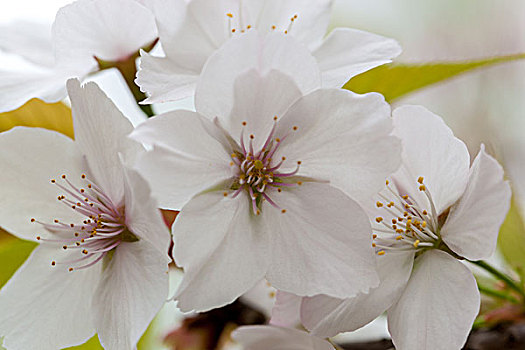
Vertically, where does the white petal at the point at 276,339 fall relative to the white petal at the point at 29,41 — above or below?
below

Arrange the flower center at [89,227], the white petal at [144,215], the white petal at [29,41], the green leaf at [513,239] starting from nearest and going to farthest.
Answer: the white petal at [144,215] → the flower center at [89,227] → the white petal at [29,41] → the green leaf at [513,239]

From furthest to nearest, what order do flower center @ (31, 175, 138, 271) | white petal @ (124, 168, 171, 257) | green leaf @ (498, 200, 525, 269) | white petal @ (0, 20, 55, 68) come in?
green leaf @ (498, 200, 525, 269)
white petal @ (0, 20, 55, 68)
flower center @ (31, 175, 138, 271)
white petal @ (124, 168, 171, 257)

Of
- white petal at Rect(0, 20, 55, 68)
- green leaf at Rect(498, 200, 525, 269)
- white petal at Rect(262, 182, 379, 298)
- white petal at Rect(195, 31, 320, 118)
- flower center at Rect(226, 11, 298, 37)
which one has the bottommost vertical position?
green leaf at Rect(498, 200, 525, 269)

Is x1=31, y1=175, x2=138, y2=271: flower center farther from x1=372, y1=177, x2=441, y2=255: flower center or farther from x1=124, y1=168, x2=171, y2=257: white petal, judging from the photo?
x1=372, y1=177, x2=441, y2=255: flower center

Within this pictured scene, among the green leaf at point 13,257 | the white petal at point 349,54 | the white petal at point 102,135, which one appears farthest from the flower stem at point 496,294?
the green leaf at point 13,257

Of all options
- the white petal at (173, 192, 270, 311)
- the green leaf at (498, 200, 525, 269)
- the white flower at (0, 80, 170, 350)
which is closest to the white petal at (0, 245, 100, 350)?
the white flower at (0, 80, 170, 350)

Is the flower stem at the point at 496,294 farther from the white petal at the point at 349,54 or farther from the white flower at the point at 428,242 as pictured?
the white petal at the point at 349,54
